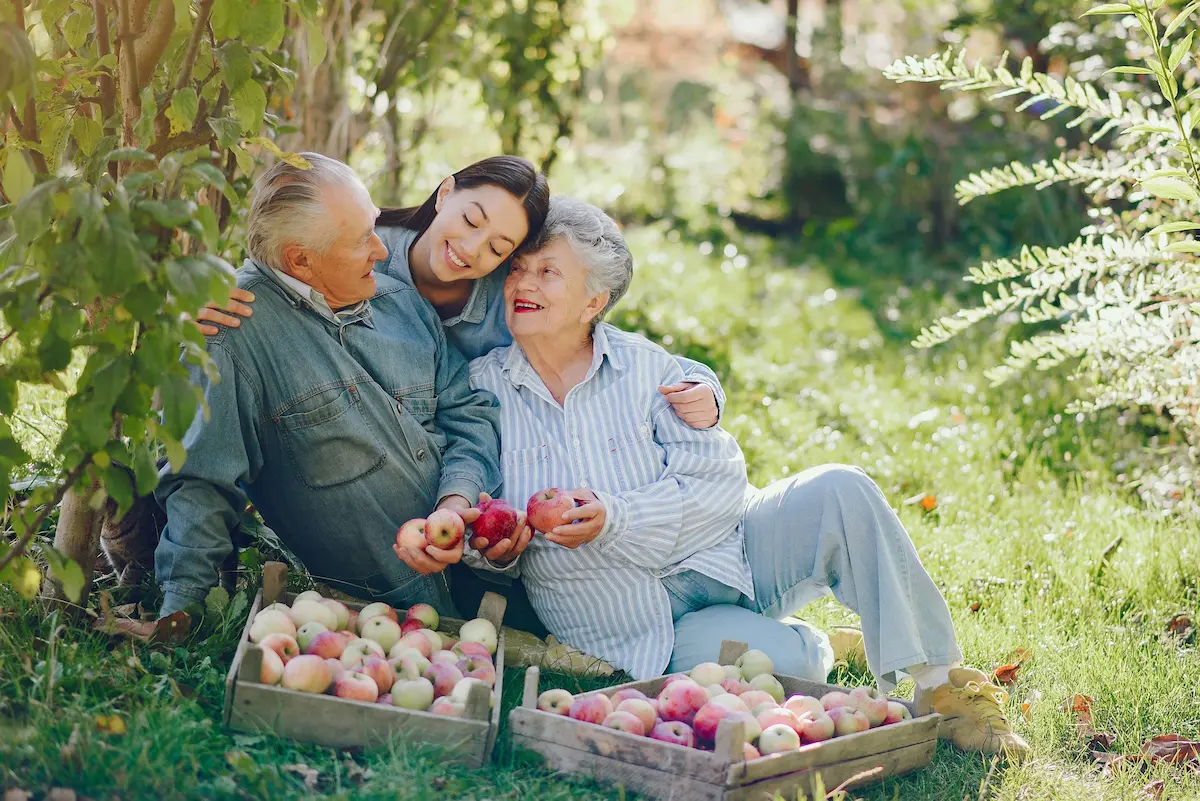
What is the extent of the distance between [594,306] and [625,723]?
117 cm

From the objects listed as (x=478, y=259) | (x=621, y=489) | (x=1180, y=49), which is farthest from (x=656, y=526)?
(x=1180, y=49)

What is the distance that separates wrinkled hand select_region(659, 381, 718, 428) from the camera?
122 inches

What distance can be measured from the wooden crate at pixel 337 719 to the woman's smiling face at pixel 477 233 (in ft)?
3.86

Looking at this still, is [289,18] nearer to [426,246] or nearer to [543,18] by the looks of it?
[426,246]

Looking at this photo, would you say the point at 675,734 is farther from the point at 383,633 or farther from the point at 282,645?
the point at 282,645

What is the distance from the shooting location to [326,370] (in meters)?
2.85

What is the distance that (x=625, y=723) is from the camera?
2.43 meters

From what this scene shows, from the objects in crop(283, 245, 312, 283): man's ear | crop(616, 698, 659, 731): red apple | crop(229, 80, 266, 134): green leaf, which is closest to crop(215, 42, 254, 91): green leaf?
crop(229, 80, 266, 134): green leaf

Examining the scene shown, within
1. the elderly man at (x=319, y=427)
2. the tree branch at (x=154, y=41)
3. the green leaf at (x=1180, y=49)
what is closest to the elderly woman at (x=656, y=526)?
the elderly man at (x=319, y=427)

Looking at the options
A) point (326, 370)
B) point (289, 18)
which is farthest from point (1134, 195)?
point (289, 18)

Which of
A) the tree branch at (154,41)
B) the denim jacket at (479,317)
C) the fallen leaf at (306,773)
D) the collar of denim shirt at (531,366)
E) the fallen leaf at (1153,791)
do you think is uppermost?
the tree branch at (154,41)

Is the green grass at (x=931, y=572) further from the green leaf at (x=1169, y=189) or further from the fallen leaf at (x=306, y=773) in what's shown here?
the green leaf at (x=1169, y=189)

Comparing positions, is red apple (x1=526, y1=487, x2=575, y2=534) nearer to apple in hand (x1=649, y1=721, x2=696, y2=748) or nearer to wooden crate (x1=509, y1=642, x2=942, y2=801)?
wooden crate (x1=509, y1=642, x2=942, y2=801)

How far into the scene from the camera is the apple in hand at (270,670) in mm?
2383
